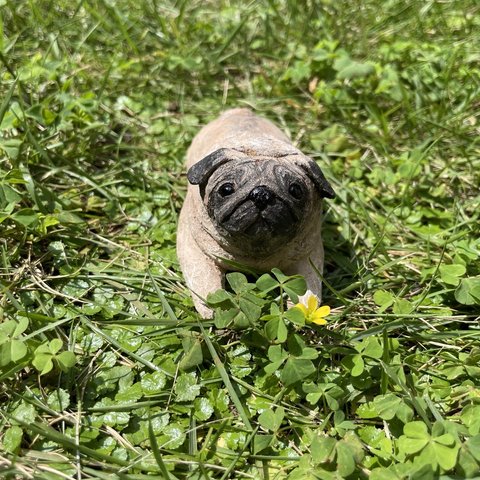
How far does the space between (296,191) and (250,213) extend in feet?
0.88

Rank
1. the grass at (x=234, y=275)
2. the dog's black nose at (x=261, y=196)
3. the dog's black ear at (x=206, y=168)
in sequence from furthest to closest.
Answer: the dog's black ear at (x=206, y=168) → the dog's black nose at (x=261, y=196) → the grass at (x=234, y=275)

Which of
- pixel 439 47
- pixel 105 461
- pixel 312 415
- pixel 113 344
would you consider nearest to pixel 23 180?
pixel 113 344

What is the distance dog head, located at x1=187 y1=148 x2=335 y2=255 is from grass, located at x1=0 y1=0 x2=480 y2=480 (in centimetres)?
27

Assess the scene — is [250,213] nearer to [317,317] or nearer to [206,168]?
[206,168]

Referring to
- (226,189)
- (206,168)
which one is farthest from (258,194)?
(206,168)

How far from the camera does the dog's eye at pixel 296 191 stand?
2.47 meters

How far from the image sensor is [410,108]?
13.4 ft

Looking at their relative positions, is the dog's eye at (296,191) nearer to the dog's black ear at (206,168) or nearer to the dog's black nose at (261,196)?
the dog's black nose at (261,196)

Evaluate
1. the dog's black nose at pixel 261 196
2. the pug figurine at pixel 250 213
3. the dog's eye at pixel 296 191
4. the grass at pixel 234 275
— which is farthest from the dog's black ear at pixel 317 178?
the grass at pixel 234 275

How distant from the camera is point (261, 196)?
2373 millimetres

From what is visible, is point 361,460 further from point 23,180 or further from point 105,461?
point 23,180

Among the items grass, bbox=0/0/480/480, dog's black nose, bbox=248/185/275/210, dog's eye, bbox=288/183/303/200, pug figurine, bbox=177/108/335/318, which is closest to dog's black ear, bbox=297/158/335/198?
pug figurine, bbox=177/108/335/318

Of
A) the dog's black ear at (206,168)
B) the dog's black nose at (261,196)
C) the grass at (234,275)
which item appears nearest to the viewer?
the grass at (234,275)

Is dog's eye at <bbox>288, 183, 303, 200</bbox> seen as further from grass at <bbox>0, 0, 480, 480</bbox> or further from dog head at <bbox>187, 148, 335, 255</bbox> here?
grass at <bbox>0, 0, 480, 480</bbox>
